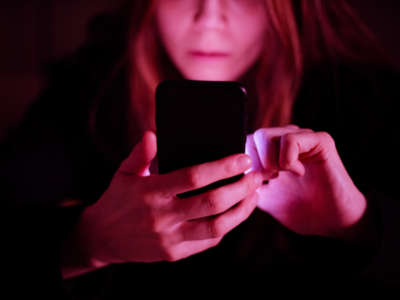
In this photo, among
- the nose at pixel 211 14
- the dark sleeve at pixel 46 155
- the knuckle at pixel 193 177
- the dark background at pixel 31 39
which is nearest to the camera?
the knuckle at pixel 193 177

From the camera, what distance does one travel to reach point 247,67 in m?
0.84

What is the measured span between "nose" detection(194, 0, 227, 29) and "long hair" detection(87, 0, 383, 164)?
4.7 inches

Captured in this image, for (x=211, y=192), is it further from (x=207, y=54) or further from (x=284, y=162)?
(x=207, y=54)

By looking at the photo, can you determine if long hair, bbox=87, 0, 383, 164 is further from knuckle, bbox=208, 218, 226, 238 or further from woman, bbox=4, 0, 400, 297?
knuckle, bbox=208, 218, 226, 238

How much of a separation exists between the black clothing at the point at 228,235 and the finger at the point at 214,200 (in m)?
0.29

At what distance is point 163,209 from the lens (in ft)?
1.56

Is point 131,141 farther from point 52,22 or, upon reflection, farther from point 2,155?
point 52,22

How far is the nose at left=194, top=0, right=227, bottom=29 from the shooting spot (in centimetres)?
69

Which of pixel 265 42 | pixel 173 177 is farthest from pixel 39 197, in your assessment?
pixel 265 42

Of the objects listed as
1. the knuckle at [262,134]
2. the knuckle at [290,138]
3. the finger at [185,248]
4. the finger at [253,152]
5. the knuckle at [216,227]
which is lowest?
the finger at [185,248]

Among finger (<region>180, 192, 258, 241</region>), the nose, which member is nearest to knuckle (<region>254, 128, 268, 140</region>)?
finger (<region>180, 192, 258, 241</region>)

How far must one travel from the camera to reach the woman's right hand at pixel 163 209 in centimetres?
44

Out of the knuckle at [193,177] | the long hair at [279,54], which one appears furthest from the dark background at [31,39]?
the knuckle at [193,177]

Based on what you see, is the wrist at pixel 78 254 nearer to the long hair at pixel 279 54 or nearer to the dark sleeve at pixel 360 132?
the long hair at pixel 279 54
